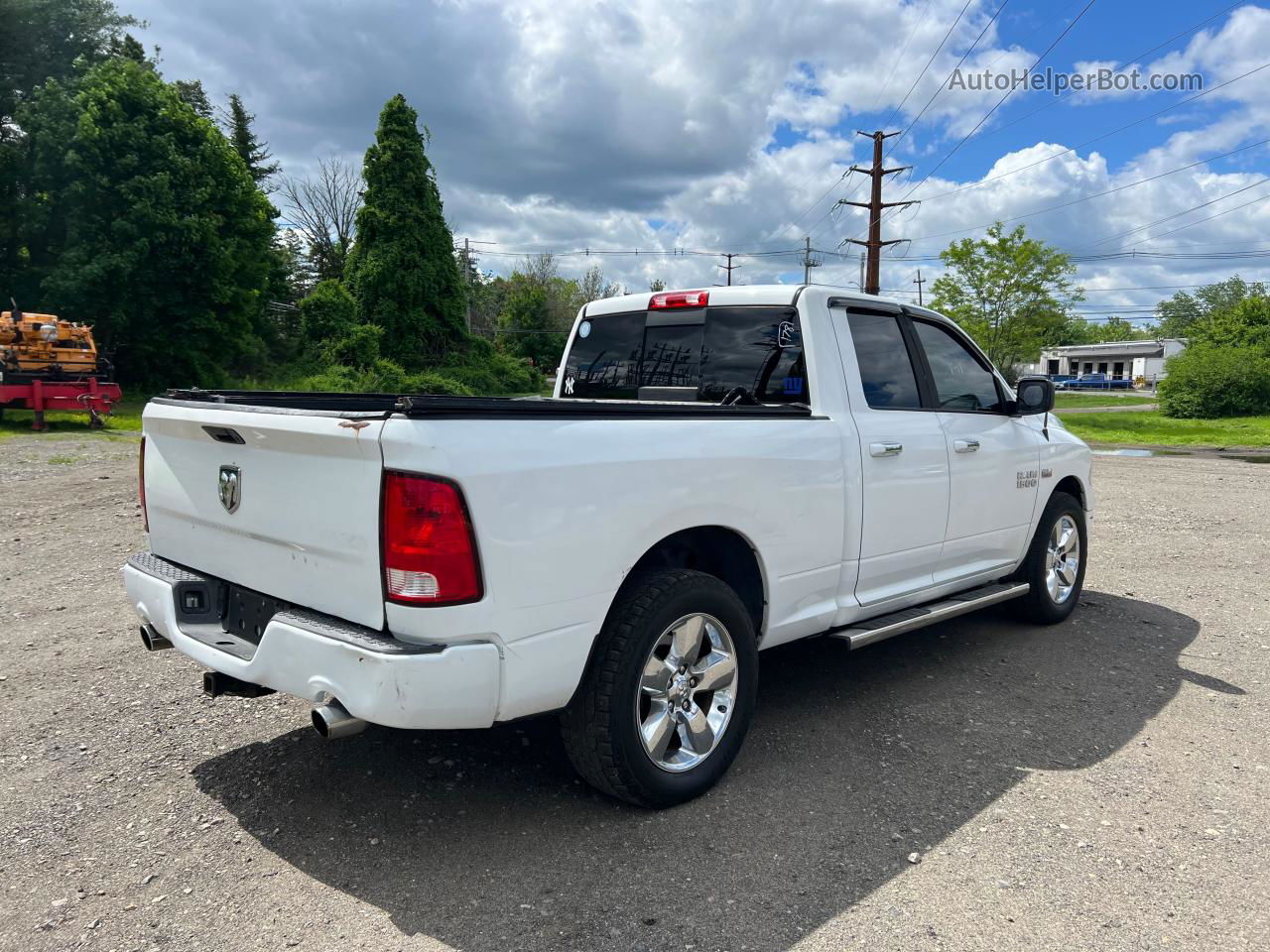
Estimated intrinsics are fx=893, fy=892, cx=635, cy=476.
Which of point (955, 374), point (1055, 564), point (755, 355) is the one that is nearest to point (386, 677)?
point (755, 355)

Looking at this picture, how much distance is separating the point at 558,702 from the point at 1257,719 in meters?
3.49

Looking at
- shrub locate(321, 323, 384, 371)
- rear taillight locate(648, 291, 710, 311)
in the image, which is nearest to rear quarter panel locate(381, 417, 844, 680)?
rear taillight locate(648, 291, 710, 311)

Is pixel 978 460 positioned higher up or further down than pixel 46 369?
further down

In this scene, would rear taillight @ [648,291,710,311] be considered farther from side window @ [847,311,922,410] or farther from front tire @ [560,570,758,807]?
front tire @ [560,570,758,807]

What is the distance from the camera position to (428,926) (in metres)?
2.57

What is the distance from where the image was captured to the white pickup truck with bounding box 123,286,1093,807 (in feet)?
8.45

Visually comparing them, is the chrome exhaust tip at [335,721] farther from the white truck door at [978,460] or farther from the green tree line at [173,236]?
the green tree line at [173,236]

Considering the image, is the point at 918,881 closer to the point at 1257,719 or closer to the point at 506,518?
the point at 506,518

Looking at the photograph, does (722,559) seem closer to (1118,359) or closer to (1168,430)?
(1168,430)

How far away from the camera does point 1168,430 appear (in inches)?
1114

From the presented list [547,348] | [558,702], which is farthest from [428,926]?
[547,348]

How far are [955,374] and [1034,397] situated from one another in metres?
0.53

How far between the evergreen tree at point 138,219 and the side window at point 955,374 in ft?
84.9

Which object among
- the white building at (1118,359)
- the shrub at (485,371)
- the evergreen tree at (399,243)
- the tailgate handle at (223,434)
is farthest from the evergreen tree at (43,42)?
the white building at (1118,359)
